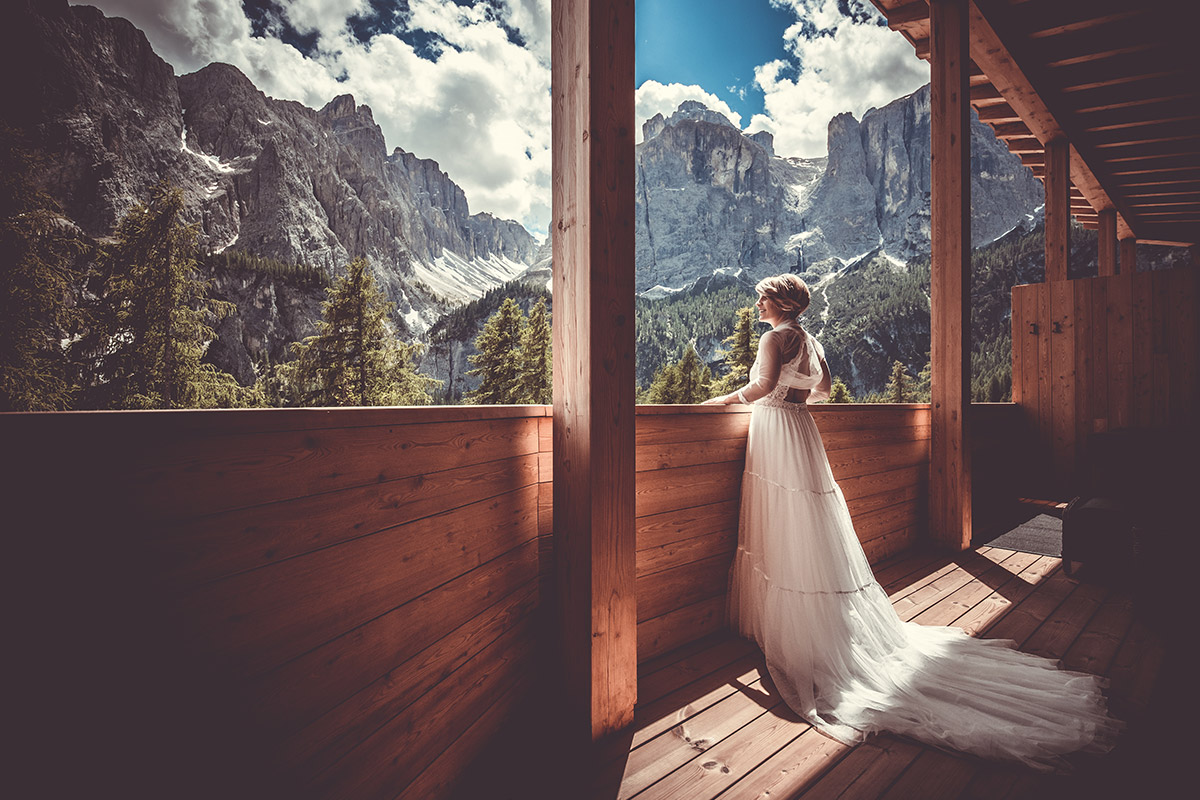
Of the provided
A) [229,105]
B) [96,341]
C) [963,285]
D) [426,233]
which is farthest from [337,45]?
[963,285]

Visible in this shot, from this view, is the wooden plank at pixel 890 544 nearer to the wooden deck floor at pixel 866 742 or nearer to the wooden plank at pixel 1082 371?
the wooden deck floor at pixel 866 742

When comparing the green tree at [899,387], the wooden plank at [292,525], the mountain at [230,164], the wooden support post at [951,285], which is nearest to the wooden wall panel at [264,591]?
the wooden plank at [292,525]

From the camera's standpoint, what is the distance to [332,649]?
97 cm

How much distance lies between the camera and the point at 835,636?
1999 millimetres

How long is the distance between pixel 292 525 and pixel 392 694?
478 millimetres

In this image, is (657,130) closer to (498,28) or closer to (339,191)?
(339,191)

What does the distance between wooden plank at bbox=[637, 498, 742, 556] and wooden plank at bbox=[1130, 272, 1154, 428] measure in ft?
14.7

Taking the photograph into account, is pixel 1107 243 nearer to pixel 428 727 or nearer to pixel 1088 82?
pixel 1088 82

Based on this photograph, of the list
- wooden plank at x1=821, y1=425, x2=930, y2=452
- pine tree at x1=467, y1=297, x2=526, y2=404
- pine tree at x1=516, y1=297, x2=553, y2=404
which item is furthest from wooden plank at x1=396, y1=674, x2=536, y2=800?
pine tree at x1=516, y1=297, x2=553, y2=404

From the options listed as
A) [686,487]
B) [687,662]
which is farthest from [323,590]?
[687,662]

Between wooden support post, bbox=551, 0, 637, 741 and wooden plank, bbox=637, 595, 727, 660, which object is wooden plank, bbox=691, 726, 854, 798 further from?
wooden plank, bbox=637, 595, 727, 660

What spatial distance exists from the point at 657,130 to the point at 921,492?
109269 millimetres

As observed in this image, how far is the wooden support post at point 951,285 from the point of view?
3660mm

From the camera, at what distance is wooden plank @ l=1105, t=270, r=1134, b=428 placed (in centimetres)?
448
